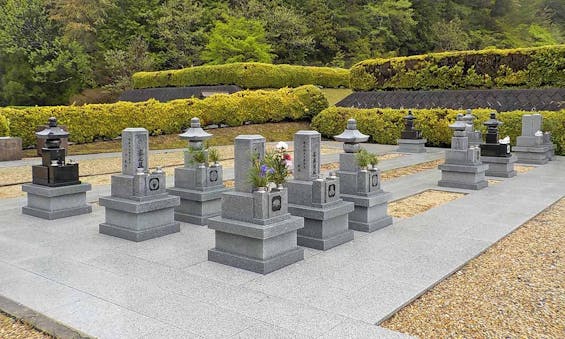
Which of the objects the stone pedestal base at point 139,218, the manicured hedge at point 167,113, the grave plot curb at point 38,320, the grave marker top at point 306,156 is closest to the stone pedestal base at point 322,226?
the grave marker top at point 306,156

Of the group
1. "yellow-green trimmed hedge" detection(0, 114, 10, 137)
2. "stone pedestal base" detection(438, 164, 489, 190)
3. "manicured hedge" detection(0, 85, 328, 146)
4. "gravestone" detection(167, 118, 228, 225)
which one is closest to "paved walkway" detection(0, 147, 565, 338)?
"gravestone" detection(167, 118, 228, 225)

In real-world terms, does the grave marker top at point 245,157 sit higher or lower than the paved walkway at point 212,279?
higher

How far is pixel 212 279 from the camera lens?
5363mm

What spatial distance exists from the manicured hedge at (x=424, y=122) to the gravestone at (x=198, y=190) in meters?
12.5

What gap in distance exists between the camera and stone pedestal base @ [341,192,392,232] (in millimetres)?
7504

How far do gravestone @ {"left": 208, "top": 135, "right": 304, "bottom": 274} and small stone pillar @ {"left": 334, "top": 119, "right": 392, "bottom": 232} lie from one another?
180 centimetres

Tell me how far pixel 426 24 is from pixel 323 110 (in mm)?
Answer: 25594

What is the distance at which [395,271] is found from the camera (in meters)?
5.63

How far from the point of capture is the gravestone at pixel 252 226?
5.62 metres

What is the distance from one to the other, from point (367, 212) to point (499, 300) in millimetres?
2876

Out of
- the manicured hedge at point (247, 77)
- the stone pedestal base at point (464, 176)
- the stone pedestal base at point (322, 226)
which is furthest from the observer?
the manicured hedge at point (247, 77)

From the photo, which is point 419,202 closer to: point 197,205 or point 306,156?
point 306,156

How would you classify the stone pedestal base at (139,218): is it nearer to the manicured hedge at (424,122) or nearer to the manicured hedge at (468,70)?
the manicured hedge at (424,122)

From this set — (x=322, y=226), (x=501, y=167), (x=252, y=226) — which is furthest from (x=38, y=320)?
(x=501, y=167)
